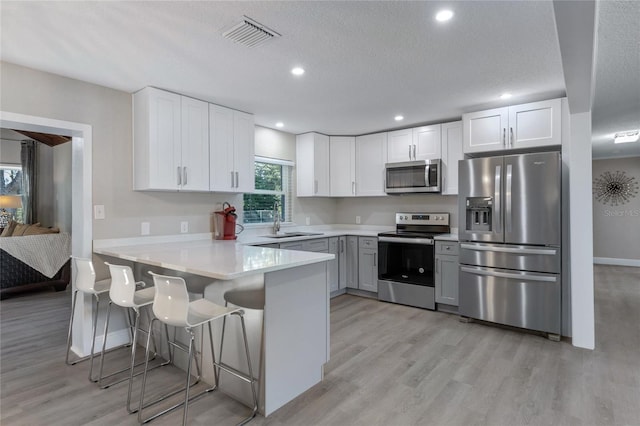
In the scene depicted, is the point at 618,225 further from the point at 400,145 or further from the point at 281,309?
the point at 281,309

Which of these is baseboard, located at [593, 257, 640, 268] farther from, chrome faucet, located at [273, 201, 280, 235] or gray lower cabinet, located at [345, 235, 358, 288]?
chrome faucet, located at [273, 201, 280, 235]

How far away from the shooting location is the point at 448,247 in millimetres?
3951

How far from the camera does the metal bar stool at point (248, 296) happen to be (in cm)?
211

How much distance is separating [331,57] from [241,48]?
0.65 metres

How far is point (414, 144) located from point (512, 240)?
5.82 ft

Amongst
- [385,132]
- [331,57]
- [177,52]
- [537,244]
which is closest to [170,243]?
[177,52]

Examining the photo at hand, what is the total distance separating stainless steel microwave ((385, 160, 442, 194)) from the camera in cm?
430

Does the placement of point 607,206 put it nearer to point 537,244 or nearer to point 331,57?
point 537,244

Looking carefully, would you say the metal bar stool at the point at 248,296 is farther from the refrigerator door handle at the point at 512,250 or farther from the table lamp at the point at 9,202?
Answer: the table lamp at the point at 9,202

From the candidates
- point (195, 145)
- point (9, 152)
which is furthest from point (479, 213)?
point (9, 152)

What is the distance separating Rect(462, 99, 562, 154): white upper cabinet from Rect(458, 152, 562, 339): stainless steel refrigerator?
0.94ft

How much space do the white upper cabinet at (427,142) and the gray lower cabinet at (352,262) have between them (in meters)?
1.40

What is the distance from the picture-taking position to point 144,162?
311 centimetres

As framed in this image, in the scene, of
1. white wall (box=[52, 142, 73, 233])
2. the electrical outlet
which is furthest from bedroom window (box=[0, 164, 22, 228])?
the electrical outlet
